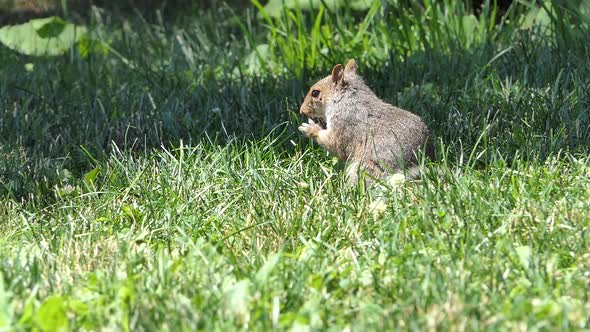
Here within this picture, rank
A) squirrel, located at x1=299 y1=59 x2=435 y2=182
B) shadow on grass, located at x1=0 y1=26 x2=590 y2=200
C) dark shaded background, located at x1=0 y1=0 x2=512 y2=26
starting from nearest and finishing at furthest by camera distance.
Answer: squirrel, located at x1=299 y1=59 x2=435 y2=182
shadow on grass, located at x1=0 y1=26 x2=590 y2=200
dark shaded background, located at x1=0 y1=0 x2=512 y2=26

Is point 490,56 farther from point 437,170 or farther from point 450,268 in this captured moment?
point 450,268

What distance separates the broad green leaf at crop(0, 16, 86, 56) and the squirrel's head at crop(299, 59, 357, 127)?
9.01 feet

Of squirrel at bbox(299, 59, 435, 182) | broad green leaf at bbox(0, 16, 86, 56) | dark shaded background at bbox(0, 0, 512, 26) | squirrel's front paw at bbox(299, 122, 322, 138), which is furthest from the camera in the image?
dark shaded background at bbox(0, 0, 512, 26)

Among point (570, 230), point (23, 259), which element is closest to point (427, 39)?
point (570, 230)

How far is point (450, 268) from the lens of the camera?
9.71 ft

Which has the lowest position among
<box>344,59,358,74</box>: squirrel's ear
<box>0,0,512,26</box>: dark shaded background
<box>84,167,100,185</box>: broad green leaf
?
<box>0,0,512,26</box>: dark shaded background

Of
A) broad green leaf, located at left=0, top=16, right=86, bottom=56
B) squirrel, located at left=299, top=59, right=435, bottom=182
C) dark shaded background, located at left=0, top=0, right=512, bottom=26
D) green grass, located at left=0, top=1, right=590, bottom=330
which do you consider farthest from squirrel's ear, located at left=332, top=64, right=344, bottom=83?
dark shaded background, located at left=0, top=0, right=512, bottom=26

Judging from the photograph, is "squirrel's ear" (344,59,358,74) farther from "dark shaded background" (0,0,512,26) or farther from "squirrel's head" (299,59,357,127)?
"dark shaded background" (0,0,512,26)

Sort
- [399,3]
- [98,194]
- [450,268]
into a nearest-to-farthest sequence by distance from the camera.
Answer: [450,268], [98,194], [399,3]

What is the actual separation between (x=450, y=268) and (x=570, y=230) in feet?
1.84

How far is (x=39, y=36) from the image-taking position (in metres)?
6.89

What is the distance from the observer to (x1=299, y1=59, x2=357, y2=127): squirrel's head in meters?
4.53

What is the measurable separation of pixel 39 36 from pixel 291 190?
360 centimetres

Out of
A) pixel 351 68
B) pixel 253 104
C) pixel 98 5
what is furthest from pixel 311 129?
pixel 98 5
